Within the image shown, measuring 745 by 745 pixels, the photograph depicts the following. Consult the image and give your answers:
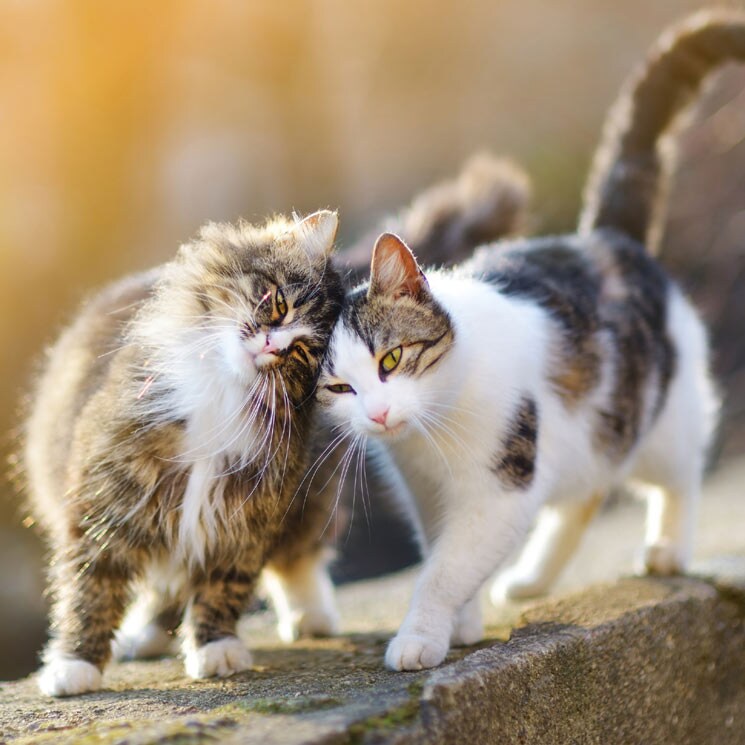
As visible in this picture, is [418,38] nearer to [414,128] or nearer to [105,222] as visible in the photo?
[414,128]

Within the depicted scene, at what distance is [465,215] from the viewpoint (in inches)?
104

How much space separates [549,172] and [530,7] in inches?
53.6

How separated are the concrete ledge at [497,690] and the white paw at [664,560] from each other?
0.28 feet

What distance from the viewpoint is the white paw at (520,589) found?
96.5 inches

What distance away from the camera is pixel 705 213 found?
16.0ft

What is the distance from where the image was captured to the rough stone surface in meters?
1.24

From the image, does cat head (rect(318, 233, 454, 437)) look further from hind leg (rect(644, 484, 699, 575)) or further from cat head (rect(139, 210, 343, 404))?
hind leg (rect(644, 484, 699, 575))

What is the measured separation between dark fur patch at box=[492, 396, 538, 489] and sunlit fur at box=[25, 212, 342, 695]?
38 cm

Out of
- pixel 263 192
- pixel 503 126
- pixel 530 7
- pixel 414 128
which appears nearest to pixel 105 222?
pixel 263 192

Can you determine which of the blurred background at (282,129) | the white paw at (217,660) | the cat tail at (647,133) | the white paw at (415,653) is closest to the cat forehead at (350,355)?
the white paw at (415,653)

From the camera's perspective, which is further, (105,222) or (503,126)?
(503,126)

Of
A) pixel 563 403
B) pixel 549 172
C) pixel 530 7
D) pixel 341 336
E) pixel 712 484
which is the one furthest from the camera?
pixel 530 7

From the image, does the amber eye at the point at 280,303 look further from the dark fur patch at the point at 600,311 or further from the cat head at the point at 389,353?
the dark fur patch at the point at 600,311

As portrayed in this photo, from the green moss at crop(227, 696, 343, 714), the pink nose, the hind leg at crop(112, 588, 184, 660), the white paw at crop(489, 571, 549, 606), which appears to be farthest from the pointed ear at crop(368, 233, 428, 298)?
the white paw at crop(489, 571, 549, 606)
